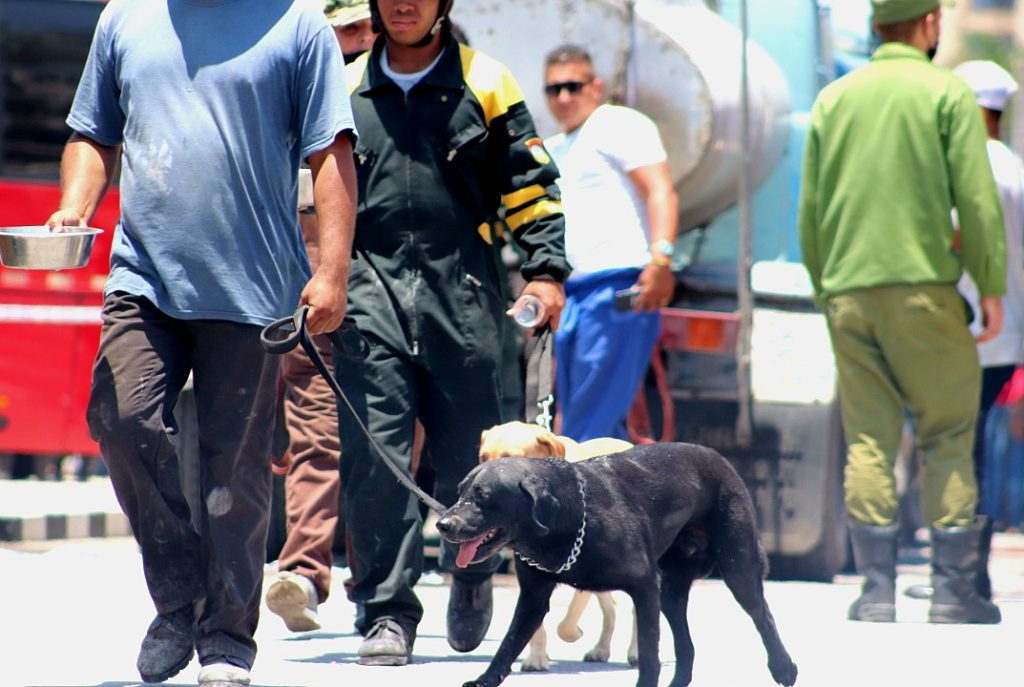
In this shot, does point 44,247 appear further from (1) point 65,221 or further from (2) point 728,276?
(2) point 728,276

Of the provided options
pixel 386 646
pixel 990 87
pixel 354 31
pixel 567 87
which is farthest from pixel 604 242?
pixel 386 646

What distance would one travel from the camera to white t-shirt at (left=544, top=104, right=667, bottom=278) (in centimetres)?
830

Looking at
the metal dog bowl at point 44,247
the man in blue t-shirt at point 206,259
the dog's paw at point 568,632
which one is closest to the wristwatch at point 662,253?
the dog's paw at point 568,632

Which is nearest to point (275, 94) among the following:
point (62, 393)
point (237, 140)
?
point (237, 140)

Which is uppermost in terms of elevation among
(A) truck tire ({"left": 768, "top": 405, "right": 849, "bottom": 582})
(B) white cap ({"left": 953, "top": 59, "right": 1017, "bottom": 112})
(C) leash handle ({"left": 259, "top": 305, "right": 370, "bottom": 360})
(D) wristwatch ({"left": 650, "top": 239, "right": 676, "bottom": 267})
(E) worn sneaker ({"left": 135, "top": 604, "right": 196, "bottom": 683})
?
(B) white cap ({"left": 953, "top": 59, "right": 1017, "bottom": 112})

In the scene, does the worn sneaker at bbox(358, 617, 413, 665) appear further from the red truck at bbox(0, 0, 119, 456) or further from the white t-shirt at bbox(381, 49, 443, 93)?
the red truck at bbox(0, 0, 119, 456)

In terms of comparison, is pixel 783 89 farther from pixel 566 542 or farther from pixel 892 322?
pixel 566 542

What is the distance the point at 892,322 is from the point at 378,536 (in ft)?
8.05

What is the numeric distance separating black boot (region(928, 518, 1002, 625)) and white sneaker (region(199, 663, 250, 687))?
3.30m

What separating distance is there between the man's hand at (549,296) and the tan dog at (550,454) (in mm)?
333

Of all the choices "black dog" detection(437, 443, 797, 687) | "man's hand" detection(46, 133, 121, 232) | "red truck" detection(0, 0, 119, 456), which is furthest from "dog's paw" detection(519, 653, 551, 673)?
"red truck" detection(0, 0, 119, 456)

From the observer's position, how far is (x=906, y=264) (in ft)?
25.2

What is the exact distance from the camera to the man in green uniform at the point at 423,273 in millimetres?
6164

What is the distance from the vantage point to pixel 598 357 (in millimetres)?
8281
